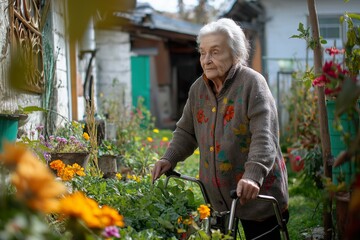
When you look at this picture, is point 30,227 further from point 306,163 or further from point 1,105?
point 306,163

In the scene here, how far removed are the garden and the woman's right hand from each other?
147mm

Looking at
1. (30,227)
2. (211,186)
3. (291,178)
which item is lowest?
(291,178)

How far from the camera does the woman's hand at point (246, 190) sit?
9.36 ft

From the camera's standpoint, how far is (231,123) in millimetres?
3330

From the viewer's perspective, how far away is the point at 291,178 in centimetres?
805

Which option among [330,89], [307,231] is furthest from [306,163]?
[330,89]

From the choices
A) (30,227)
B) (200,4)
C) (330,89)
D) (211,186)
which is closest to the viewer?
(30,227)

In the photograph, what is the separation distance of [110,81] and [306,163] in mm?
6899

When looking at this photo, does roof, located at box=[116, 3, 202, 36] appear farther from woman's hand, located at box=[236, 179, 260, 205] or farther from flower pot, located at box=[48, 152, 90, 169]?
woman's hand, located at box=[236, 179, 260, 205]

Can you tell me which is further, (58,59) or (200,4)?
(200,4)

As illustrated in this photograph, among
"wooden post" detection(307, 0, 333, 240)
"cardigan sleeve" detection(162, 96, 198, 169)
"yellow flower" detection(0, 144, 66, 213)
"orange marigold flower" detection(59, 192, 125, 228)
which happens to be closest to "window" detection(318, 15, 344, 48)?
"wooden post" detection(307, 0, 333, 240)

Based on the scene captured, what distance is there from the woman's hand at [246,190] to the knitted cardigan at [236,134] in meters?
0.26

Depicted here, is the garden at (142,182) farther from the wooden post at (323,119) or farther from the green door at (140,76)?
the green door at (140,76)

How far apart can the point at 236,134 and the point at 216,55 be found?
0.42 meters
